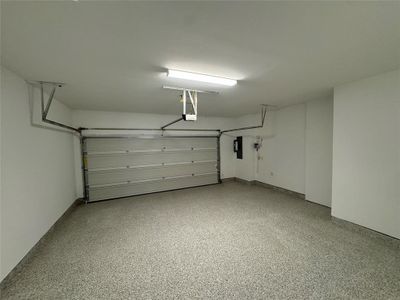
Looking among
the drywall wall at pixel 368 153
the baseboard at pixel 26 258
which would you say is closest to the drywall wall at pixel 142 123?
the baseboard at pixel 26 258

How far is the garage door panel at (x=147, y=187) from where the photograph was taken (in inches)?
174

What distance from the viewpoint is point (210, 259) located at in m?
2.06

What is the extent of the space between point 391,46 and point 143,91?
10.2 feet

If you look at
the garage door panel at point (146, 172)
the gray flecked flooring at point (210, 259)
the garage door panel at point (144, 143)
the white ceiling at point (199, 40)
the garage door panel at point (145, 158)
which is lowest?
the gray flecked flooring at point (210, 259)

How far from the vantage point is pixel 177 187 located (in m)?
5.36

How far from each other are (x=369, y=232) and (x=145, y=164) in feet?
16.1

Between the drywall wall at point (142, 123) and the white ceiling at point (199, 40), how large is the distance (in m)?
2.22

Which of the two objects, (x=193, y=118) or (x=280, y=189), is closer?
(x=193, y=118)

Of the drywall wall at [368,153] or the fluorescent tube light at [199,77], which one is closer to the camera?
the fluorescent tube light at [199,77]

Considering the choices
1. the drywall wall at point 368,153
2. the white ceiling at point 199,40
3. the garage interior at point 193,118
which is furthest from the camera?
the drywall wall at point 368,153

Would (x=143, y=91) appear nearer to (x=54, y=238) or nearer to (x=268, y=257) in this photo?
(x=54, y=238)

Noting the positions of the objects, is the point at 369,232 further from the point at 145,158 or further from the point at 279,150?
the point at 145,158

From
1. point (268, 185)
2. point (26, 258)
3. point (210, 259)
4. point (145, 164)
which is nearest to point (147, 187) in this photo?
point (145, 164)

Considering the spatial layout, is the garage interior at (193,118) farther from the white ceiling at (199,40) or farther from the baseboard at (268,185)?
the baseboard at (268,185)
